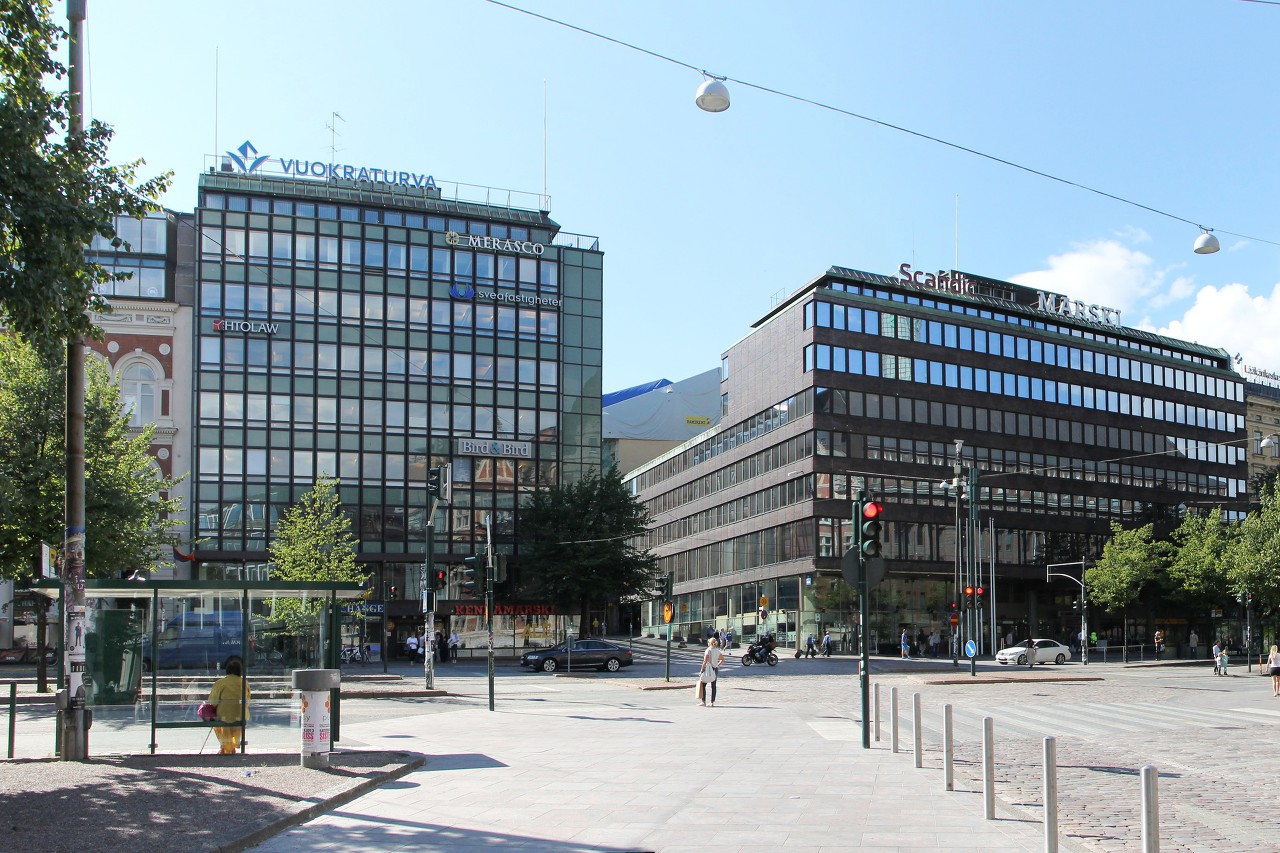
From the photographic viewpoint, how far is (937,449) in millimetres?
72188

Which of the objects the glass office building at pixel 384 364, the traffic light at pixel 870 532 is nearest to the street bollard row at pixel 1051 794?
the traffic light at pixel 870 532

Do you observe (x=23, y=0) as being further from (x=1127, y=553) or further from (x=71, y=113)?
(x=1127, y=553)

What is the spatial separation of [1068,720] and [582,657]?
28922 mm

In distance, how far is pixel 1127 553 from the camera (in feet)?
227

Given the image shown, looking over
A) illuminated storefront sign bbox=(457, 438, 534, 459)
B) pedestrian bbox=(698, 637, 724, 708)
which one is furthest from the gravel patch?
illuminated storefront sign bbox=(457, 438, 534, 459)

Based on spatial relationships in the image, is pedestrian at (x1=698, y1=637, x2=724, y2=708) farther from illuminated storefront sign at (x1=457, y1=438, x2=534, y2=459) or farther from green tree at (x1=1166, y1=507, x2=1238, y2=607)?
green tree at (x1=1166, y1=507, x2=1238, y2=607)

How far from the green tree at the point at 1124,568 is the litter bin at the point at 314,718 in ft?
209

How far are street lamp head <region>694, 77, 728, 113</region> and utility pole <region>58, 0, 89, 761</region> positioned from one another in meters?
8.29

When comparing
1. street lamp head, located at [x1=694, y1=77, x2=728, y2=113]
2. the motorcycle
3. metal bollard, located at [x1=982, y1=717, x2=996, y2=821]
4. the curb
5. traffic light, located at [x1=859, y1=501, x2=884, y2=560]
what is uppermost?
street lamp head, located at [x1=694, y1=77, x2=728, y2=113]

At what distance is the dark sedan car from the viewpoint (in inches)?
1953

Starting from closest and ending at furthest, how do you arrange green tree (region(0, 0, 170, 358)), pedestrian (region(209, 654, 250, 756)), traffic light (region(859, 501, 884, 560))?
green tree (region(0, 0, 170, 358)) < pedestrian (region(209, 654, 250, 756)) < traffic light (region(859, 501, 884, 560))

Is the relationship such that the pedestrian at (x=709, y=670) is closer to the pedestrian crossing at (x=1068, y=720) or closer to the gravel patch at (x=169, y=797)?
the pedestrian crossing at (x=1068, y=720)

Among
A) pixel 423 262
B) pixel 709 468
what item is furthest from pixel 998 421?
pixel 423 262

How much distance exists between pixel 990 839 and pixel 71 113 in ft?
44.1
